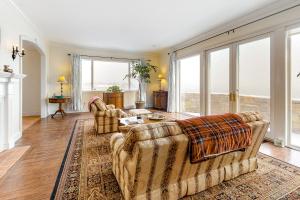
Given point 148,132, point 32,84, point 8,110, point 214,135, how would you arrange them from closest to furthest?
1. point 148,132
2. point 214,135
3. point 8,110
4. point 32,84

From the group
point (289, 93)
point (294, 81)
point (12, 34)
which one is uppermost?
point (12, 34)

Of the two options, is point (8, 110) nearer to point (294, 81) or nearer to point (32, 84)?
point (32, 84)

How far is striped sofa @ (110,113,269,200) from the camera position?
117 centimetres

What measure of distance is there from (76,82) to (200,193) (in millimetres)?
6133

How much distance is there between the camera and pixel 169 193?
144cm

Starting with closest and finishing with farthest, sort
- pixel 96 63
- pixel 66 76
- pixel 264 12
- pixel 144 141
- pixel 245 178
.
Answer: pixel 144 141
pixel 245 178
pixel 264 12
pixel 66 76
pixel 96 63

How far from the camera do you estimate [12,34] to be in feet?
9.95

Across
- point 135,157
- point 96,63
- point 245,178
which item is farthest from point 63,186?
point 96,63

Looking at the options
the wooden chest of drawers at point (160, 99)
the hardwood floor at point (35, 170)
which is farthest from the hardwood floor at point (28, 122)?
the wooden chest of drawers at point (160, 99)

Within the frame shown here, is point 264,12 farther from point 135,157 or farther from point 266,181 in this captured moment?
point 135,157

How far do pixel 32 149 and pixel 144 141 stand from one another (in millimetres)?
2648

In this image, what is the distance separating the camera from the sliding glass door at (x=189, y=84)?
221 inches

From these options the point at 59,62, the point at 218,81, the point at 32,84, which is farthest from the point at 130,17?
the point at 32,84

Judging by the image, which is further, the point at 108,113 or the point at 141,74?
the point at 141,74
